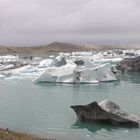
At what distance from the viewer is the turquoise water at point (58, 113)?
18.0 m

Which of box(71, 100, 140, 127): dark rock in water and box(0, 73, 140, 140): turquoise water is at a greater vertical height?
box(71, 100, 140, 127): dark rock in water

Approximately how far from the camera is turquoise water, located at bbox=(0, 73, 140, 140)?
59.1ft

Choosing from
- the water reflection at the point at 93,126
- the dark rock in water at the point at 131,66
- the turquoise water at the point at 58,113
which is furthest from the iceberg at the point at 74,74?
the water reflection at the point at 93,126

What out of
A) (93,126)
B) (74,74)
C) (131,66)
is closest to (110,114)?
(93,126)

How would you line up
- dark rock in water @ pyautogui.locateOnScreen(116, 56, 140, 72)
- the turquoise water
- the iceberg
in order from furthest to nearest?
dark rock in water @ pyautogui.locateOnScreen(116, 56, 140, 72) < the iceberg < the turquoise water

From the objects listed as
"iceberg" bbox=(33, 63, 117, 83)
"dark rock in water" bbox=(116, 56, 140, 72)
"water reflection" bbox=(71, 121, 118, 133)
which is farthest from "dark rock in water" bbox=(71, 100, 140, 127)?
"dark rock in water" bbox=(116, 56, 140, 72)

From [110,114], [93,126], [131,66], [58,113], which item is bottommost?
[131,66]

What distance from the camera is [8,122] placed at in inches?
A: 811

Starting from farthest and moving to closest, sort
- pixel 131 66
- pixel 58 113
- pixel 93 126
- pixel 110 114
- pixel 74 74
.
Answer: pixel 131 66 → pixel 74 74 → pixel 58 113 → pixel 93 126 → pixel 110 114

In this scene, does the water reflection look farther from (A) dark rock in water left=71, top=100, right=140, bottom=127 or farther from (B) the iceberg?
(B) the iceberg

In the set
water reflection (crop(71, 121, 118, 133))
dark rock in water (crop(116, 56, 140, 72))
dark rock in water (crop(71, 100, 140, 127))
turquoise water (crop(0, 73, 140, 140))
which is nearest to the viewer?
turquoise water (crop(0, 73, 140, 140))

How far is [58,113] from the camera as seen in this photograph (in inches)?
906

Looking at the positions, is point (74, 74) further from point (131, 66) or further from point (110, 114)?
point (110, 114)

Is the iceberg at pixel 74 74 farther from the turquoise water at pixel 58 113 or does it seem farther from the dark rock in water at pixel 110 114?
the dark rock in water at pixel 110 114
